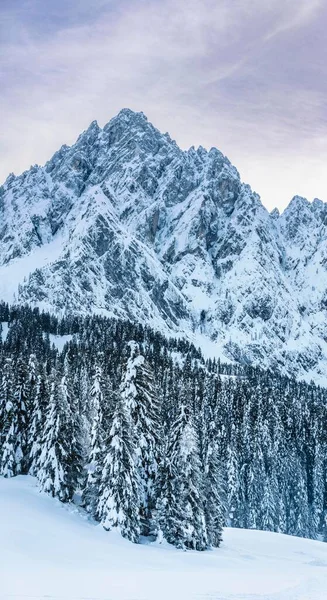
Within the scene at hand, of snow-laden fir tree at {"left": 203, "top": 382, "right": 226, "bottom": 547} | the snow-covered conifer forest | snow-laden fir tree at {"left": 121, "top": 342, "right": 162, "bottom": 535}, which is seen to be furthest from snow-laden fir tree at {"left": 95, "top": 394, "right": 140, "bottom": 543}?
snow-laden fir tree at {"left": 203, "top": 382, "right": 226, "bottom": 547}

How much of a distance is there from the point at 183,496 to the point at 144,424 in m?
5.35

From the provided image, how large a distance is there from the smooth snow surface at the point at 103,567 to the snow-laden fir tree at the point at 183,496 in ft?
4.59

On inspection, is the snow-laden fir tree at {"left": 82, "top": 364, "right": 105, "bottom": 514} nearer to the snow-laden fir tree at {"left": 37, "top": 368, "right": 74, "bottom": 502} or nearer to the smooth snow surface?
the smooth snow surface

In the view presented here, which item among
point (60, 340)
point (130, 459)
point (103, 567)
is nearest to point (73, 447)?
point (130, 459)

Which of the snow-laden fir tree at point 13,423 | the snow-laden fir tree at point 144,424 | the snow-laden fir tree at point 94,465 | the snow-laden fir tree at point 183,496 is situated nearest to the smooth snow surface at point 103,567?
the snow-laden fir tree at point 94,465

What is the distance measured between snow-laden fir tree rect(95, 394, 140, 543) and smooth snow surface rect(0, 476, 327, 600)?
1046 millimetres

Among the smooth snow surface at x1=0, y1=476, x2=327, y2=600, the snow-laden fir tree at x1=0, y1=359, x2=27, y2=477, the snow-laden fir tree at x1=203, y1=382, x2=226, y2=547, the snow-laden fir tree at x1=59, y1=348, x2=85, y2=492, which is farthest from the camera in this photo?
the snow-laden fir tree at x1=0, y1=359, x2=27, y2=477

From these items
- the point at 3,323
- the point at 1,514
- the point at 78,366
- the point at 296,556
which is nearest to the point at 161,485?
the point at 1,514

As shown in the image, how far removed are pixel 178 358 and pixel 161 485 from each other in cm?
15875

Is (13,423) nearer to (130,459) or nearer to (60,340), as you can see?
(130,459)

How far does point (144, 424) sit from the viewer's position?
3425 cm

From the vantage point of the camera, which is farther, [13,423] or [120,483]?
[13,423]

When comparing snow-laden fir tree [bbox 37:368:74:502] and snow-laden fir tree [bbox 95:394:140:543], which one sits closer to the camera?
snow-laden fir tree [bbox 95:394:140:543]

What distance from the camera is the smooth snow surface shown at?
55.1ft
